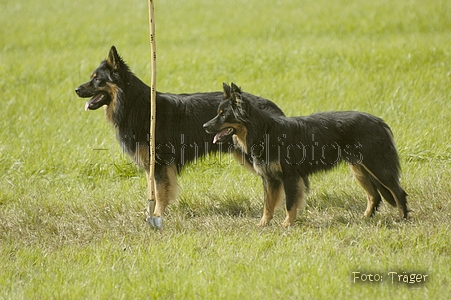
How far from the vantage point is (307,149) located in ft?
20.0

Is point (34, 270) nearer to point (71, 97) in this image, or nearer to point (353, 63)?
point (71, 97)

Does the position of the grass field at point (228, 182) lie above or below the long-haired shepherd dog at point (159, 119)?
below

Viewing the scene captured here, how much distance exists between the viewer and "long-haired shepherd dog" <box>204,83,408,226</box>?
5.98 metres

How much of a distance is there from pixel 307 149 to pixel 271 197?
61cm

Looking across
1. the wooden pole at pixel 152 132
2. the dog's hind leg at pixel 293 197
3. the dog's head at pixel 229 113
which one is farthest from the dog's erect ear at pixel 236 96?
the dog's hind leg at pixel 293 197

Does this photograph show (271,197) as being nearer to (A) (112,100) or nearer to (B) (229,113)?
(B) (229,113)

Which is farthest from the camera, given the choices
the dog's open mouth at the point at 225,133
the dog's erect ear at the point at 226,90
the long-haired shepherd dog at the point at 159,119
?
the long-haired shepherd dog at the point at 159,119

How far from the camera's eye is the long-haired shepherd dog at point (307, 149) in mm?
5984

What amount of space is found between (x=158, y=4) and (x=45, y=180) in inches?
603

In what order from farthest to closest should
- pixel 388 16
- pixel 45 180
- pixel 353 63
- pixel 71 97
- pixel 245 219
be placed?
pixel 388 16, pixel 353 63, pixel 71 97, pixel 45 180, pixel 245 219

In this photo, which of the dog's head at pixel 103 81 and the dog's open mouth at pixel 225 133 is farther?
the dog's head at pixel 103 81

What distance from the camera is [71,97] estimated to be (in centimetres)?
1183

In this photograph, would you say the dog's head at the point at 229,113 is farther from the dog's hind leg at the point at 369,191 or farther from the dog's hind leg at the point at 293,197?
the dog's hind leg at the point at 369,191

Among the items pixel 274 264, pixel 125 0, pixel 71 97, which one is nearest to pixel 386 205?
pixel 274 264
